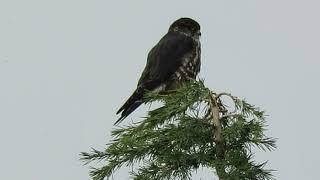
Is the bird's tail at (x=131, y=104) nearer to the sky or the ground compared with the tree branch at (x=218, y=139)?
nearer to the sky

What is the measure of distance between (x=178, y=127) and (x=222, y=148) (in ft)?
0.91

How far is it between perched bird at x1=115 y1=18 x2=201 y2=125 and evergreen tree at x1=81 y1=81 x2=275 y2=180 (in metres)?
3.25

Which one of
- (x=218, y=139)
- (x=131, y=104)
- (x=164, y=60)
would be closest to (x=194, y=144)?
(x=218, y=139)

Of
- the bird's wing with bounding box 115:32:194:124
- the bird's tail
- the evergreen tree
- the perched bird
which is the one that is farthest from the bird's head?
the evergreen tree

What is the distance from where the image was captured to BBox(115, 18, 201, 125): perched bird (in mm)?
7297

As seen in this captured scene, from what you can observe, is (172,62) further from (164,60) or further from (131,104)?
(131,104)

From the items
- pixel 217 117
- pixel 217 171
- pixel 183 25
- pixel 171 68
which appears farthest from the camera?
pixel 183 25

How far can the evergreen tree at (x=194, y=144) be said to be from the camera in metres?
3.25

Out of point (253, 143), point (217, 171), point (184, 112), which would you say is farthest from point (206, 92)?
point (217, 171)

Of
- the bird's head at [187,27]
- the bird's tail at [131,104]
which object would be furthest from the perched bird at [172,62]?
the bird's tail at [131,104]

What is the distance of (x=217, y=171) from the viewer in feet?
10.3

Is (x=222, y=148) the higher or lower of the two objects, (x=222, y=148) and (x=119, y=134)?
the lower

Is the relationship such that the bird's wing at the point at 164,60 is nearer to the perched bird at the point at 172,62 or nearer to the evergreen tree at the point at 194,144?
the perched bird at the point at 172,62

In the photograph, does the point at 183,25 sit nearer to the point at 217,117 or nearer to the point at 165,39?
the point at 165,39
